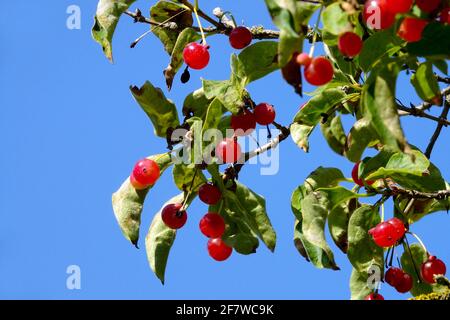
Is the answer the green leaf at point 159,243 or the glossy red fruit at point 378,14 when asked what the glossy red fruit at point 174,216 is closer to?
the green leaf at point 159,243

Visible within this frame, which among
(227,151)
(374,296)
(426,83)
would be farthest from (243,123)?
(374,296)

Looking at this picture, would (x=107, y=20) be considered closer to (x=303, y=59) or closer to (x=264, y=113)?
(x=264, y=113)

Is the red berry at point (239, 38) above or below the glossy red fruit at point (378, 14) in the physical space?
above

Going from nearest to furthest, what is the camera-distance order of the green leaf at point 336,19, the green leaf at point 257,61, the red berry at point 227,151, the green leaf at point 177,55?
1. the green leaf at point 336,19
2. the green leaf at point 257,61
3. the red berry at point 227,151
4. the green leaf at point 177,55

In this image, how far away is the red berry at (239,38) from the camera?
3.40 meters

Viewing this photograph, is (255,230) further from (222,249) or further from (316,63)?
(316,63)

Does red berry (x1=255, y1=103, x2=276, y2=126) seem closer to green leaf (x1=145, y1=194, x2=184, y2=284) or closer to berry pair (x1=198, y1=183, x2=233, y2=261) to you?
berry pair (x1=198, y1=183, x2=233, y2=261)

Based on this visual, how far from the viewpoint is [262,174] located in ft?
10.4

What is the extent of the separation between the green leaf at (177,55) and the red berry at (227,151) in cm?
44

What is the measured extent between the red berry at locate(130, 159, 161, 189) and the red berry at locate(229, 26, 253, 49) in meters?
0.52

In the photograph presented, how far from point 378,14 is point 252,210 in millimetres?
977

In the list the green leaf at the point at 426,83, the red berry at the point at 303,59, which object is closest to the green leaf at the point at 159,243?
the green leaf at the point at 426,83
